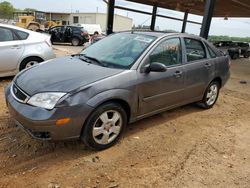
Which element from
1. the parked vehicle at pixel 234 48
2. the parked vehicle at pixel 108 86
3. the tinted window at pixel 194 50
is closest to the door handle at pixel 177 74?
the parked vehicle at pixel 108 86

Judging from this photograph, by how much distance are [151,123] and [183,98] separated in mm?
717

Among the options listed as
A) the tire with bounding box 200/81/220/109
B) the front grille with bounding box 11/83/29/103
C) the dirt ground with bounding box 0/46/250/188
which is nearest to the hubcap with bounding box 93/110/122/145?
the dirt ground with bounding box 0/46/250/188

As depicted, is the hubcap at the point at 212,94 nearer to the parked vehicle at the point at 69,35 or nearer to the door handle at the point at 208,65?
the door handle at the point at 208,65

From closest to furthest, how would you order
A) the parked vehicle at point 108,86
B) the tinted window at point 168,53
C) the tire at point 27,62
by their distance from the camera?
the parked vehicle at point 108,86 → the tinted window at point 168,53 → the tire at point 27,62

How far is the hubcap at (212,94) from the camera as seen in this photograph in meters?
5.63

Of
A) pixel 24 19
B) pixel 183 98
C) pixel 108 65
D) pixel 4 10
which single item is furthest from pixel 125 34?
pixel 4 10

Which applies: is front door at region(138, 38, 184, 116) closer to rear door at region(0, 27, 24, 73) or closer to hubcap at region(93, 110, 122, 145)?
hubcap at region(93, 110, 122, 145)

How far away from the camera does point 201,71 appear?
5090mm

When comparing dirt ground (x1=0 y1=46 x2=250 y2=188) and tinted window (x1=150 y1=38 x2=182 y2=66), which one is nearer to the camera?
dirt ground (x1=0 y1=46 x2=250 y2=188)

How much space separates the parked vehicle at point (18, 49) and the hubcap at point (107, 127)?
4.00m

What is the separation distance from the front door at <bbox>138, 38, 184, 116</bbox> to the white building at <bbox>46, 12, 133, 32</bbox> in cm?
4266

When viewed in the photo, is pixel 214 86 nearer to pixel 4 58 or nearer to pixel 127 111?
pixel 127 111

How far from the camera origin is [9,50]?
6.53m

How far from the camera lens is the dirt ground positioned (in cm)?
310
